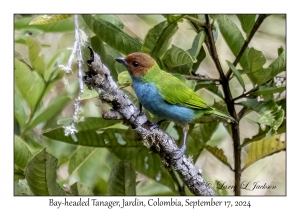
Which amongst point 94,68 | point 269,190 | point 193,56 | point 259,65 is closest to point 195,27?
point 193,56

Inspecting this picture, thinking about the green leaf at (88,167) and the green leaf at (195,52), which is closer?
the green leaf at (195,52)

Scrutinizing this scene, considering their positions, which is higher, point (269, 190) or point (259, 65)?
point (259, 65)

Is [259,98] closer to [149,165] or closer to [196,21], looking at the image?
[196,21]

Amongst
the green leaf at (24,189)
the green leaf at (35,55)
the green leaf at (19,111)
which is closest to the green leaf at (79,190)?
the green leaf at (24,189)

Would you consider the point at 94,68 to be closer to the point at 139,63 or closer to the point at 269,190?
the point at 139,63

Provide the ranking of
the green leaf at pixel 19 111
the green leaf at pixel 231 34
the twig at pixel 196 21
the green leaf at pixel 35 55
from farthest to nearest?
1. the green leaf at pixel 35 55
2. the green leaf at pixel 19 111
3. the green leaf at pixel 231 34
4. the twig at pixel 196 21

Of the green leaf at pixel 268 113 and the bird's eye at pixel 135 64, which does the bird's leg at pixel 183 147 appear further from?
the bird's eye at pixel 135 64

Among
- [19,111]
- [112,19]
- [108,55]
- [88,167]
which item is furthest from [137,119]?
[19,111]
